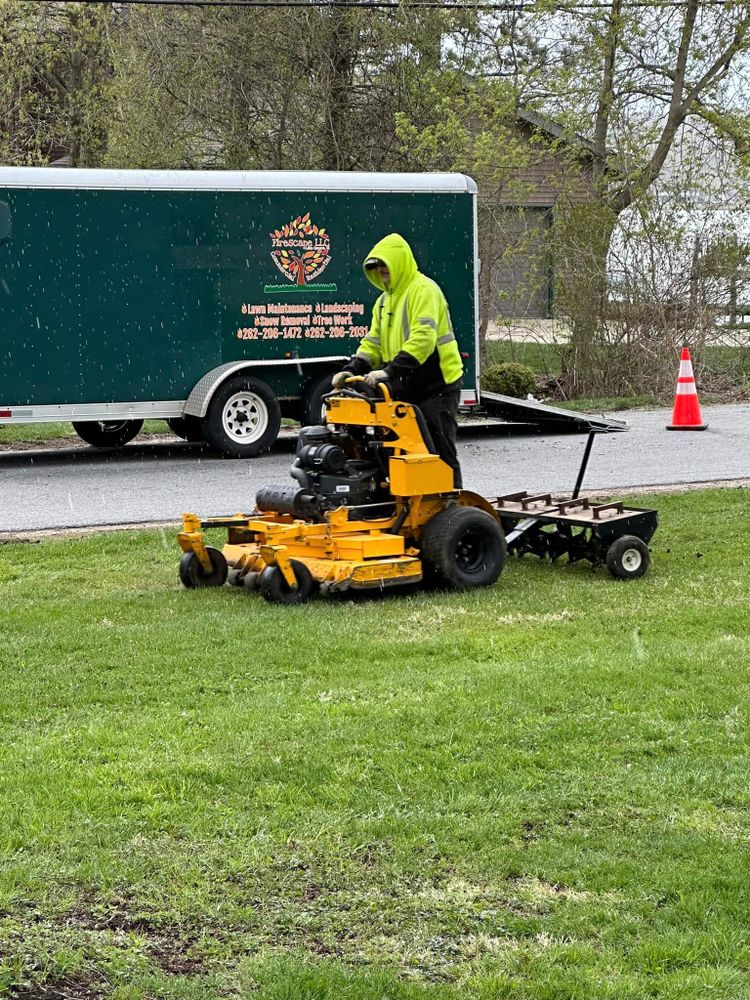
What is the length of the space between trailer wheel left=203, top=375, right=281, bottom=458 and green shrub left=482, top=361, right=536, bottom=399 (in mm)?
5638

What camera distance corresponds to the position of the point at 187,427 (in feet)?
55.7

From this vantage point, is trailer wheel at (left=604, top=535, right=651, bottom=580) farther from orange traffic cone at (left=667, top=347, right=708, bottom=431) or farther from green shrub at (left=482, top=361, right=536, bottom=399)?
green shrub at (left=482, top=361, right=536, bottom=399)

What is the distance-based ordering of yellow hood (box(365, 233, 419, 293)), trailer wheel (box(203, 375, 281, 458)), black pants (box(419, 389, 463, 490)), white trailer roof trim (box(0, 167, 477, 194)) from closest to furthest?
yellow hood (box(365, 233, 419, 293))
black pants (box(419, 389, 463, 490))
white trailer roof trim (box(0, 167, 477, 194))
trailer wheel (box(203, 375, 281, 458))

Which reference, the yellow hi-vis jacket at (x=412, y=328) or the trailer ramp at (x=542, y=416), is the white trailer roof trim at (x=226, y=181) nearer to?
the trailer ramp at (x=542, y=416)

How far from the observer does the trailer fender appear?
51.6ft

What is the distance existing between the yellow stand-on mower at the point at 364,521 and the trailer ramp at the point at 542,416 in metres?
8.07

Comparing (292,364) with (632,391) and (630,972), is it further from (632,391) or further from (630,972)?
(630,972)

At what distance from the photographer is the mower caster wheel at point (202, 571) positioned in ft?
28.8

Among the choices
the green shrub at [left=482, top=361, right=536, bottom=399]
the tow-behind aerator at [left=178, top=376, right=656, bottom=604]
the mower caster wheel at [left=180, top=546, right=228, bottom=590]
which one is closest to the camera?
the tow-behind aerator at [left=178, top=376, right=656, bottom=604]

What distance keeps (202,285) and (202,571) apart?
25.0 ft

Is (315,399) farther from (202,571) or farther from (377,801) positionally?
(377,801)

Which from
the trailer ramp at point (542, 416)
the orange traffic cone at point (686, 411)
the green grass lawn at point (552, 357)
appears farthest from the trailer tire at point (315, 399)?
the green grass lawn at point (552, 357)

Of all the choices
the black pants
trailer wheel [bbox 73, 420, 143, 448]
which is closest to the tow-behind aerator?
the black pants

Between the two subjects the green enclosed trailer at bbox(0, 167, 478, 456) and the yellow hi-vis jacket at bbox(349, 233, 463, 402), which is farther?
the green enclosed trailer at bbox(0, 167, 478, 456)
